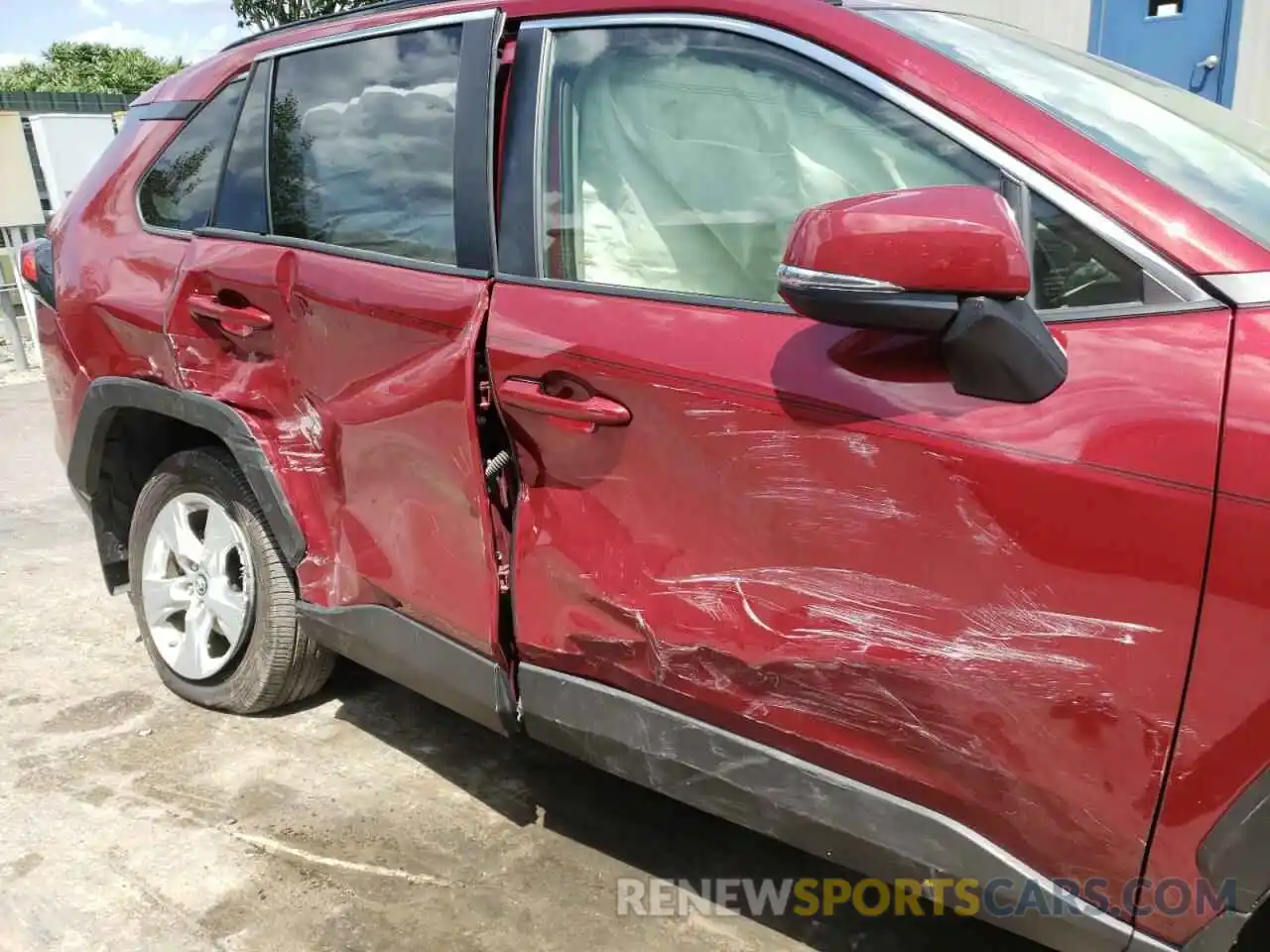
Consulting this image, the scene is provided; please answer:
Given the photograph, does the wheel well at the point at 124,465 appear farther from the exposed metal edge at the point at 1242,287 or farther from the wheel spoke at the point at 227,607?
the exposed metal edge at the point at 1242,287

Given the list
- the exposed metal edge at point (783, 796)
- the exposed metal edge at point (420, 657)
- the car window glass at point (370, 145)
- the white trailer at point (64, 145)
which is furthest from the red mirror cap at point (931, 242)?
the white trailer at point (64, 145)

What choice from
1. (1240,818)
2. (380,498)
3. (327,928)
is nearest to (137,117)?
(380,498)

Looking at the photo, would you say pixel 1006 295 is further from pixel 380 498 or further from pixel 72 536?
pixel 72 536

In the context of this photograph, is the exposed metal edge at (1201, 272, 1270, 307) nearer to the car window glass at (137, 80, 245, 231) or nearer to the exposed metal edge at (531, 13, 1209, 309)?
the exposed metal edge at (531, 13, 1209, 309)

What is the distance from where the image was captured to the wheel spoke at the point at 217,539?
116 inches

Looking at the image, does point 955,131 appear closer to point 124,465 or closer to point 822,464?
point 822,464

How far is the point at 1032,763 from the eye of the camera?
1.57 m

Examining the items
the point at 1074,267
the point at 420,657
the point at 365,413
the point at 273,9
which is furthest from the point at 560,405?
the point at 273,9

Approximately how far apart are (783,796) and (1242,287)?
1.07 metres

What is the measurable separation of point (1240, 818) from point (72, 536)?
4.72 m

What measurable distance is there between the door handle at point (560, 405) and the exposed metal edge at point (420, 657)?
0.59 meters

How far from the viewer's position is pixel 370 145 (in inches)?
99.5

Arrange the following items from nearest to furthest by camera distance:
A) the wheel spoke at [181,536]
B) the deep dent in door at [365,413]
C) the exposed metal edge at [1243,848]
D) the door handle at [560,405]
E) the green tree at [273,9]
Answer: the exposed metal edge at [1243,848] < the door handle at [560,405] < the deep dent in door at [365,413] < the wheel spoke at [181,536] < the green tree at [273,9]

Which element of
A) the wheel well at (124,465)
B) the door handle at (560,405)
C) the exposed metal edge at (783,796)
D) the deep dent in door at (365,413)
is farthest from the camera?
the wheel well at (124,465)
